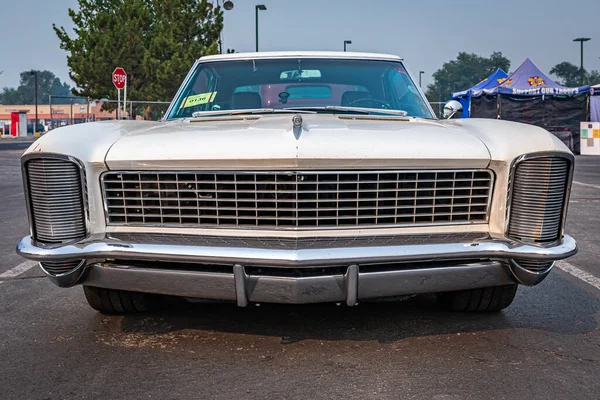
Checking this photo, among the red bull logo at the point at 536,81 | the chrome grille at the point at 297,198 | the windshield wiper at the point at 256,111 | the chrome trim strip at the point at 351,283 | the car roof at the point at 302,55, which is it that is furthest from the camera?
the red bull logo at the point at 536,81

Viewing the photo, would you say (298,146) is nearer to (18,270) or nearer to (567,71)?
(18,270)

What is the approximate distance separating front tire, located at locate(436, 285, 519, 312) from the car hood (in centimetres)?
79

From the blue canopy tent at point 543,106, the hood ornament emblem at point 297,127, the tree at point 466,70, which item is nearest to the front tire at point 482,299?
the hood ornament emblem at point 297,127

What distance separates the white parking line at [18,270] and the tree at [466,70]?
11770 centimetres

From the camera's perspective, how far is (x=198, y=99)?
14.1 ft

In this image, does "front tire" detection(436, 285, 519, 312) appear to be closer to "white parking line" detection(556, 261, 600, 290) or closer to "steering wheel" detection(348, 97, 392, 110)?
"white parking line" detection(556, 261, 600, 290)

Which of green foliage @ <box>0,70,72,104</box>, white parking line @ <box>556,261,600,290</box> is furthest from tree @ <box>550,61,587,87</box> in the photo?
white parking line @ <box>556,261,600,290</box>

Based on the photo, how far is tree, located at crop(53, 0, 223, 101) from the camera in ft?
98.0

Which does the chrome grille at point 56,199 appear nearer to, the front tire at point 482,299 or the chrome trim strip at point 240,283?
the chrome trim strip at point 240,283

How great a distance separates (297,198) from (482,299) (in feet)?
4.10

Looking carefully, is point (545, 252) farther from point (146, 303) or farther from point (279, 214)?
point (146, 303)

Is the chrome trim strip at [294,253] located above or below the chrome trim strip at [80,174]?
below

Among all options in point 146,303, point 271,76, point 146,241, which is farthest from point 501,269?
point 271,76

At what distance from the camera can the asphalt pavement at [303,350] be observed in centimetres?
259
